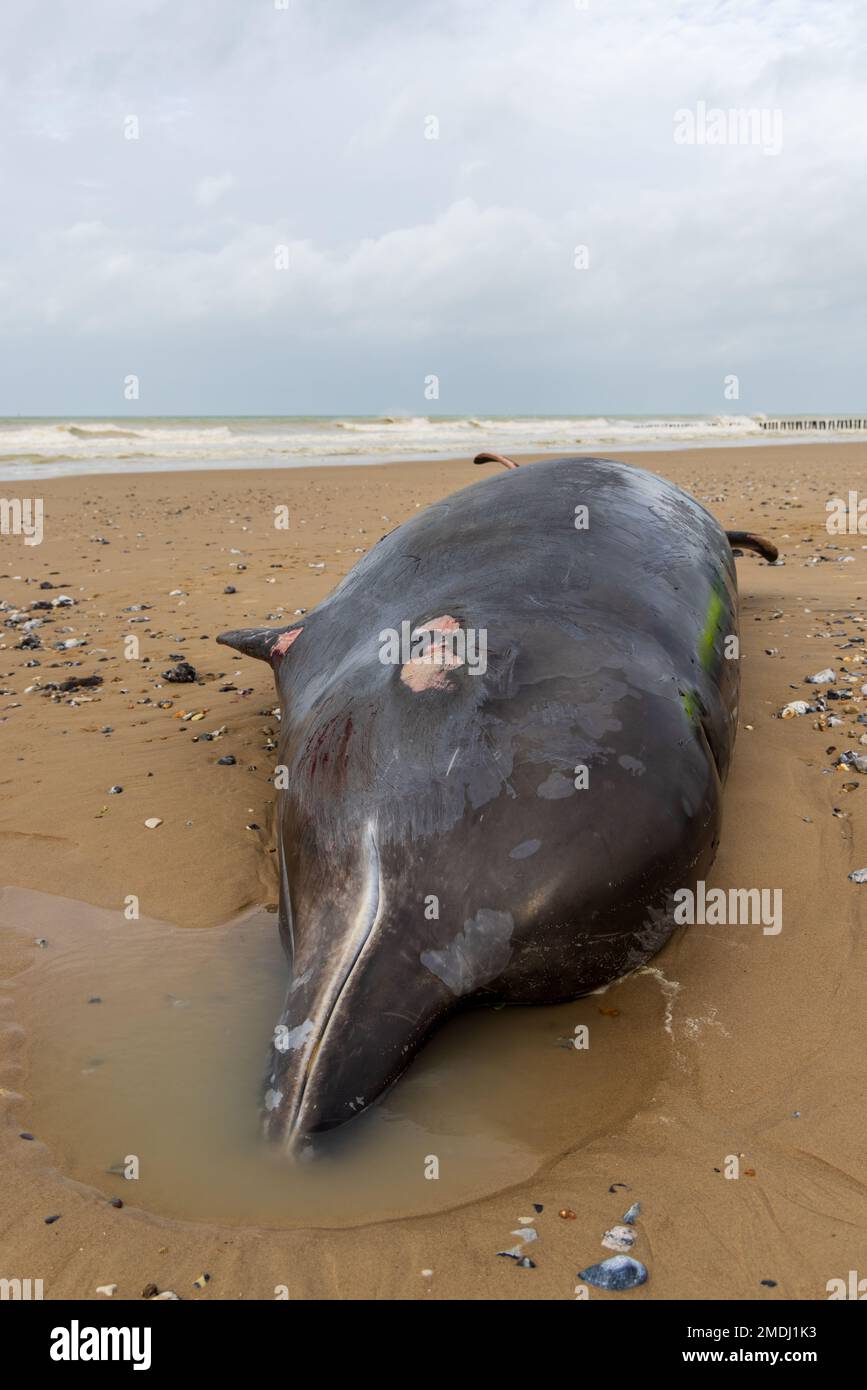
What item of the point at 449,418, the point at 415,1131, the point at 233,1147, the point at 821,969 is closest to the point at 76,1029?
the point at 233,1147

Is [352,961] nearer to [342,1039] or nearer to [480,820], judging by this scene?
[342,1039]

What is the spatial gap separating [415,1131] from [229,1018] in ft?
2.46

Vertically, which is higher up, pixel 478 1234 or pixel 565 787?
pixel 565 787

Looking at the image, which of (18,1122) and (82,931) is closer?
(18,1122)

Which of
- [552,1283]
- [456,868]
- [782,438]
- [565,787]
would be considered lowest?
[552,1283]

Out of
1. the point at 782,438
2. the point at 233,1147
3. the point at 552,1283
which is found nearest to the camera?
the point at 552,1283

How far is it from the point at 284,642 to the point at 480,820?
200cm

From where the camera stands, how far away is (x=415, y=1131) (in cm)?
268

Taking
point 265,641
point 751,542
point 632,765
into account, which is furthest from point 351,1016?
point 751,542

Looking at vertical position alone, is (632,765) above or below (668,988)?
above

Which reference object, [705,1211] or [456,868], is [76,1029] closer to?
[456,868]

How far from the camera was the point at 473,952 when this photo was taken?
279 centimetres

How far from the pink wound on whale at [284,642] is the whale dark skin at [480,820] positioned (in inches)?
36.4

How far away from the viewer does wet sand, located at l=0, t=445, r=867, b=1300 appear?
230cm
